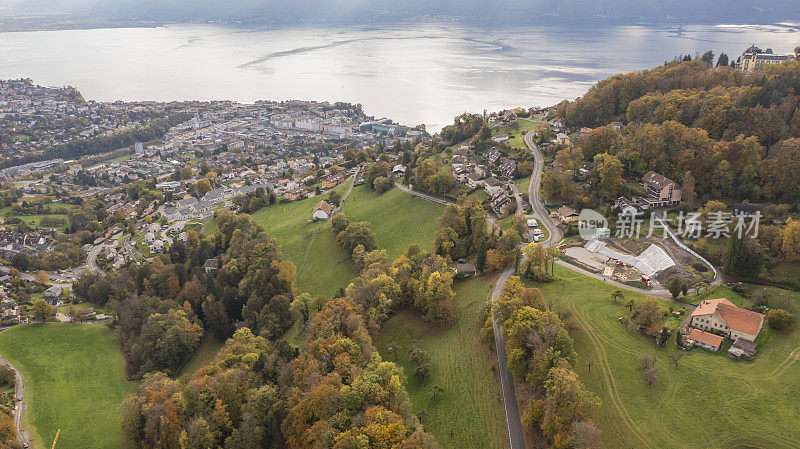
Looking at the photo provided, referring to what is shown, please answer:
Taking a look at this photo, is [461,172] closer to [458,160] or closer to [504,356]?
[458,160]

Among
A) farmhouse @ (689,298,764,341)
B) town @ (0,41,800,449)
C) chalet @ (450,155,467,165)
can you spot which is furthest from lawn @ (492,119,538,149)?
farmhouse @ (689,298,764,341)

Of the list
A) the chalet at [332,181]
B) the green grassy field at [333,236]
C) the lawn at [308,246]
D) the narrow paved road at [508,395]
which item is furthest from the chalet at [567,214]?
the chalet at [332,181]

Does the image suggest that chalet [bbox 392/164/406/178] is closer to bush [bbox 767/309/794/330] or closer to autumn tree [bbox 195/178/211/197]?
autumn tree [bbox 195/178/211/197]

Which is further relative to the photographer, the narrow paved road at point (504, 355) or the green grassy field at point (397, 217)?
the green grassy field at point (397, 217)

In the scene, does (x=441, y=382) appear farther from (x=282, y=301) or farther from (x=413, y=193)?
(x=413, y=193)

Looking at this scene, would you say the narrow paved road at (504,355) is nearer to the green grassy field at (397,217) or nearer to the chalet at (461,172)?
the chalet at (461,172)

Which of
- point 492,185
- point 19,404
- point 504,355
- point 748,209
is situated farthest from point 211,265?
point 748,209
